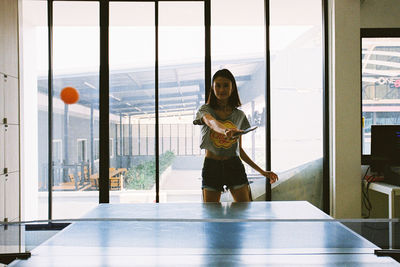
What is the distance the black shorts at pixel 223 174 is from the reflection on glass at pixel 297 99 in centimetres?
196

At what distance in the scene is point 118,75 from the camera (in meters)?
4.37

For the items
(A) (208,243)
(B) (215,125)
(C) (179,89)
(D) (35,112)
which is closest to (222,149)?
(B) (215,125)

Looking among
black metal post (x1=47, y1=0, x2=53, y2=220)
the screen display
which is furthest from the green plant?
the screen display

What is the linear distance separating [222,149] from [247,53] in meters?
2.17

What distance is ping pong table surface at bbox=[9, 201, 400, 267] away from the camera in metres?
1.13

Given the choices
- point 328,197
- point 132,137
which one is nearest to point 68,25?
point 132,137

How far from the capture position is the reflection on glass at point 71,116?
172 inches

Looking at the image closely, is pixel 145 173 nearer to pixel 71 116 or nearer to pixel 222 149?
pixel 71 116

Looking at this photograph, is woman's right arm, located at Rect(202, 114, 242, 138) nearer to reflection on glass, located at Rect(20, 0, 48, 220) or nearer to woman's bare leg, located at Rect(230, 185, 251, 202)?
woman's bare leg, located at Rect(230, 185, 251, 202)

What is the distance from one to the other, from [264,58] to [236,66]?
1.10 feet

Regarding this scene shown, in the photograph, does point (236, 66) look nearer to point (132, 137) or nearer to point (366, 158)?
point (132, 137)

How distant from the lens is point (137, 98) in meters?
4.38

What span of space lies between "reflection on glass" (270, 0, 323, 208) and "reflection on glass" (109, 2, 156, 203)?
56.0 inches

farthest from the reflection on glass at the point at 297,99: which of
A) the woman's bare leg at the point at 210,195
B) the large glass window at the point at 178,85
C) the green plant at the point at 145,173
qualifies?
the woman's bare leg at the point at 210,195
